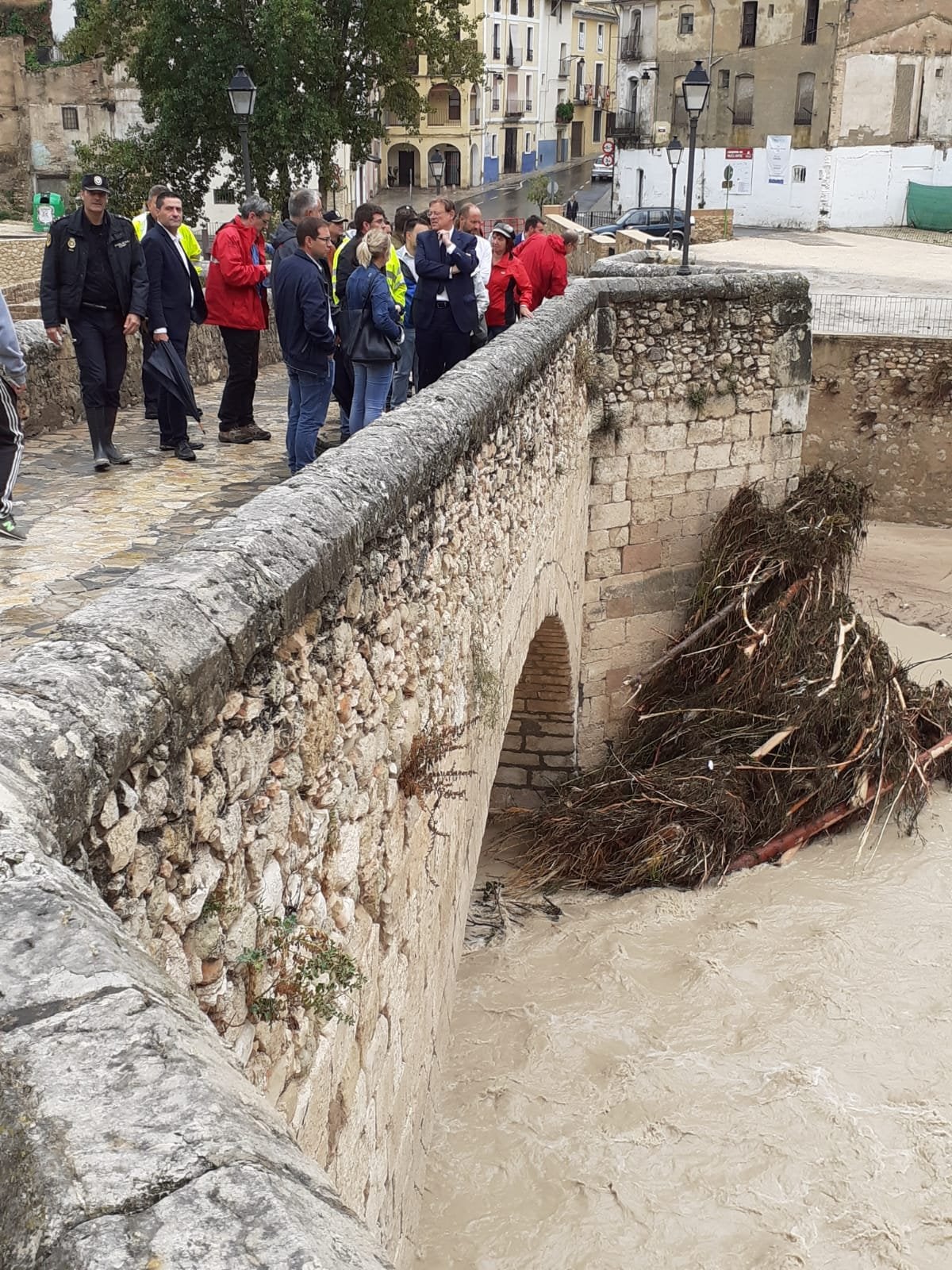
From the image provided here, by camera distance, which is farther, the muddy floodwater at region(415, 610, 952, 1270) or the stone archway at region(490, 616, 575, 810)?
the stone archway at region(490, 616, 575, 810)

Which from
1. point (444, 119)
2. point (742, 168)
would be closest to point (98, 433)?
point (742, 168)

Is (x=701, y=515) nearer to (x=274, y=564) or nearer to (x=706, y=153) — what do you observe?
(x=274, y=564)

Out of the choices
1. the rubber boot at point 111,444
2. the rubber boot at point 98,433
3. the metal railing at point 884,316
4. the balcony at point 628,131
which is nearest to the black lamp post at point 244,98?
the rubber boot at point 111,444

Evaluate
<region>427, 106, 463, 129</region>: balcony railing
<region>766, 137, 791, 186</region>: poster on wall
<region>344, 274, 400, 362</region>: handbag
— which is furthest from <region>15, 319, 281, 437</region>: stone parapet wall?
<region>427, 106, 463, 129</region>: balcony railing

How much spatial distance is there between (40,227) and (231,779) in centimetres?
3213

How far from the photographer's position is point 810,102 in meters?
38.2

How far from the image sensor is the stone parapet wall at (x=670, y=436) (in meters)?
10.1

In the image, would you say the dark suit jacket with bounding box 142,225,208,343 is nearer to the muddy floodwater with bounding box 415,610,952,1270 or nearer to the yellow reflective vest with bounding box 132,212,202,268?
the yellow reflective vest with bounding box 132,212,202,268

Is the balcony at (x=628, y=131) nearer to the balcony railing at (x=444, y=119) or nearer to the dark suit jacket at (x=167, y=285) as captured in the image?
the balcony railing at (x=444, y=119)

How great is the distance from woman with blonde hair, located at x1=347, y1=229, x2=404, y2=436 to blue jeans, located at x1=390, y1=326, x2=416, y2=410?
120cm

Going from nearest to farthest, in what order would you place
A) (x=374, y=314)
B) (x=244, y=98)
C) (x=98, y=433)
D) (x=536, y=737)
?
(x=98, y=433) < (x=374, y=314) < (x=536, y=737) < (x=244, y=98)

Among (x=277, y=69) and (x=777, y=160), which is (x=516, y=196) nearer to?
(x=777, y=160)

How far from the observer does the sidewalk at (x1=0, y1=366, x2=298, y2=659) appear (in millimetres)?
4758

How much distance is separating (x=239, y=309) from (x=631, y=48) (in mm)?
39782
